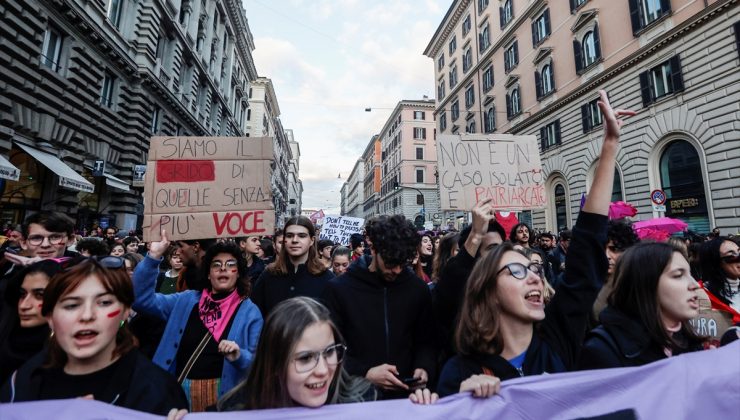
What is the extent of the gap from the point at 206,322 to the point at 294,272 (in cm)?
99

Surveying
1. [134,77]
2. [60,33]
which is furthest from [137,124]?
[60,33]

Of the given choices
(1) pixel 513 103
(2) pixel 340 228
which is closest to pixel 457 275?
(2) pixel 340 228

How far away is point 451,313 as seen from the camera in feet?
7.59

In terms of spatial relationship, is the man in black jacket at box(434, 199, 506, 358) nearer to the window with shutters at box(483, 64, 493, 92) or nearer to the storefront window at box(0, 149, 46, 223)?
the storefront window at box(0, 149, 46, 223)

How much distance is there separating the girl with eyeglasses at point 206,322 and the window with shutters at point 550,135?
2123cm

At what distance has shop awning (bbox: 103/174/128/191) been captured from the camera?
12609 mm

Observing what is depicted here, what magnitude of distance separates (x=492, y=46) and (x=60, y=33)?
2564 centimetres

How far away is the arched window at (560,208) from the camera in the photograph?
19.6 meters

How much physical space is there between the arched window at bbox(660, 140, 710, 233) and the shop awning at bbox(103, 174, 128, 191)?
20.7m

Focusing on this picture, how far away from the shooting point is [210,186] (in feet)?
11.1

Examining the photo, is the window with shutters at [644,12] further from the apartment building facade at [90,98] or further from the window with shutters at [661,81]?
the apartment building facade at [90,98]

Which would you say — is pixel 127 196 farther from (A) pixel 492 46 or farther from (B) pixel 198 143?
(A) pixel 492 46

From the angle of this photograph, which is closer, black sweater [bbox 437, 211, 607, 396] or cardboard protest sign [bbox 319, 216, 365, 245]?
black sweater [bbox 437, 211, 607, 396]

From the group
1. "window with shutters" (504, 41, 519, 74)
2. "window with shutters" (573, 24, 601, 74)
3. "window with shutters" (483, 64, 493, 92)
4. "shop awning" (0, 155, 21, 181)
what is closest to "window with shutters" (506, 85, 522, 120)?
"window with shutters" (504, 41, 519, 74)
